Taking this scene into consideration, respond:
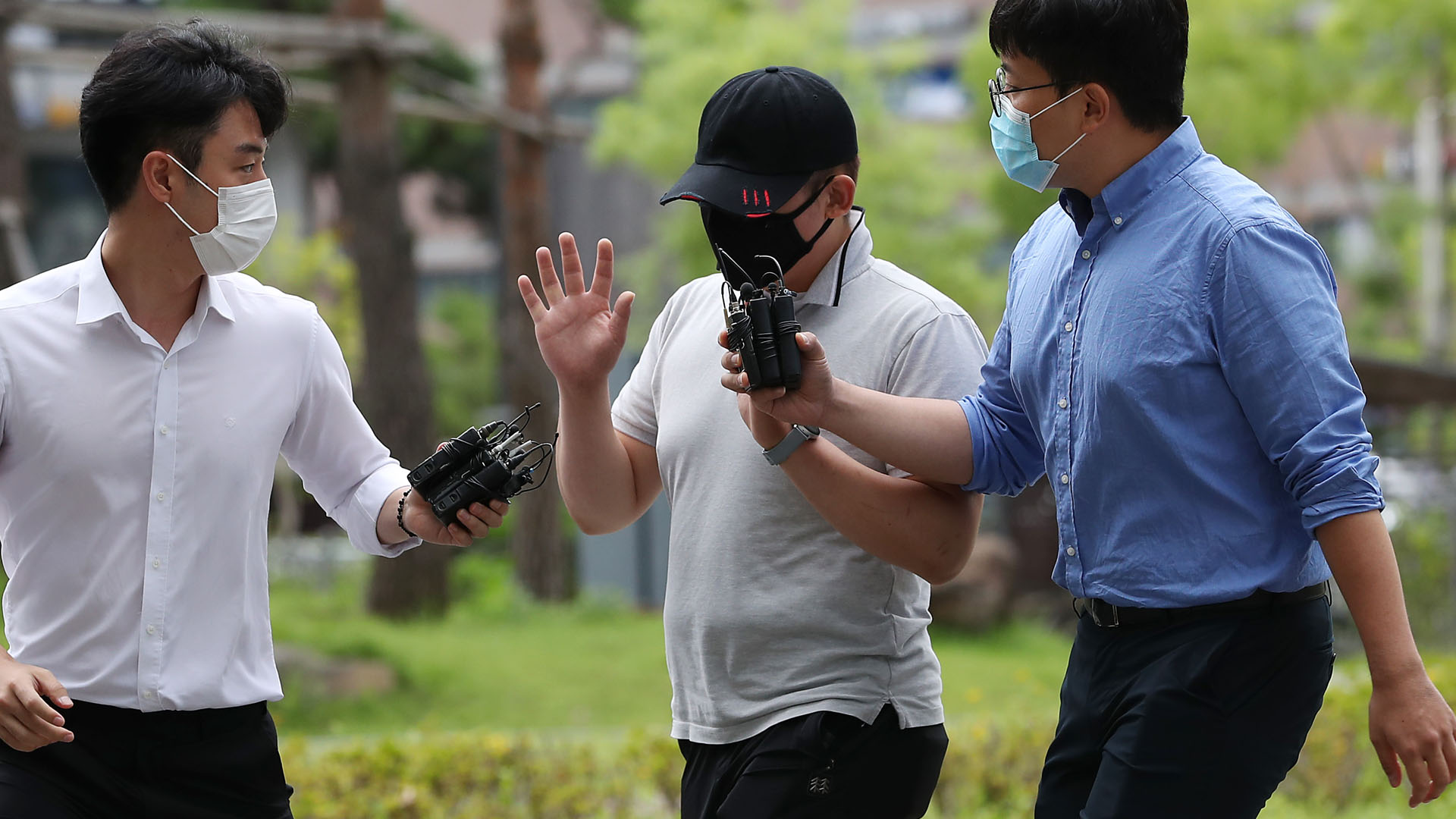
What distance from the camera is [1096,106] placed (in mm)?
2473

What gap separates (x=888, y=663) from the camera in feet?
8.82

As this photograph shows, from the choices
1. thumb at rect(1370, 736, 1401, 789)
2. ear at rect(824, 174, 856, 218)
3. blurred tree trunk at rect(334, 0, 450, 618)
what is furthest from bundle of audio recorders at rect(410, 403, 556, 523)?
blurred tree trunk at rect(334, 0, 450, 618)

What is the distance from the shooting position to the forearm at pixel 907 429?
2.55 meters

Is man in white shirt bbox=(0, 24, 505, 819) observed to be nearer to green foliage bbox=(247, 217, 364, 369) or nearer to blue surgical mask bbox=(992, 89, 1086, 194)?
blue surgical mask bbox=(992, 89, 1086, 194)

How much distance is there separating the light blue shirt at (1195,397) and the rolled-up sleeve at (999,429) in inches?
6.3

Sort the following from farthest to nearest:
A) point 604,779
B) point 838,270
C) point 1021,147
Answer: point 604,779 < point 838,270 < point 1021,147

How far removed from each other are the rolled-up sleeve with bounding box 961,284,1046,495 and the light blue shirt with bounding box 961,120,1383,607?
161 mm

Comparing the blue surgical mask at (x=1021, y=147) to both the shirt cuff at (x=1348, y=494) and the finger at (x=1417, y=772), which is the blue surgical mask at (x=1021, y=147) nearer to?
the shirt cuff at (x=1348, y=494)

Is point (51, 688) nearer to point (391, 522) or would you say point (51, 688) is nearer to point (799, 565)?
point (391, 522)

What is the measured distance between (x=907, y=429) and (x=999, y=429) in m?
0.20

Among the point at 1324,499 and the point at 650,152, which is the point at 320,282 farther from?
the point at 1324,499

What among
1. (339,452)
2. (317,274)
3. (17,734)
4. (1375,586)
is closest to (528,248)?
(317,274)

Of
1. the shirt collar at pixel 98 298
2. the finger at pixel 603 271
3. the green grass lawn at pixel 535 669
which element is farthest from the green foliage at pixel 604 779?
the finger at pixel 603 271

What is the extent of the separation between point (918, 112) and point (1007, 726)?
25.8m
